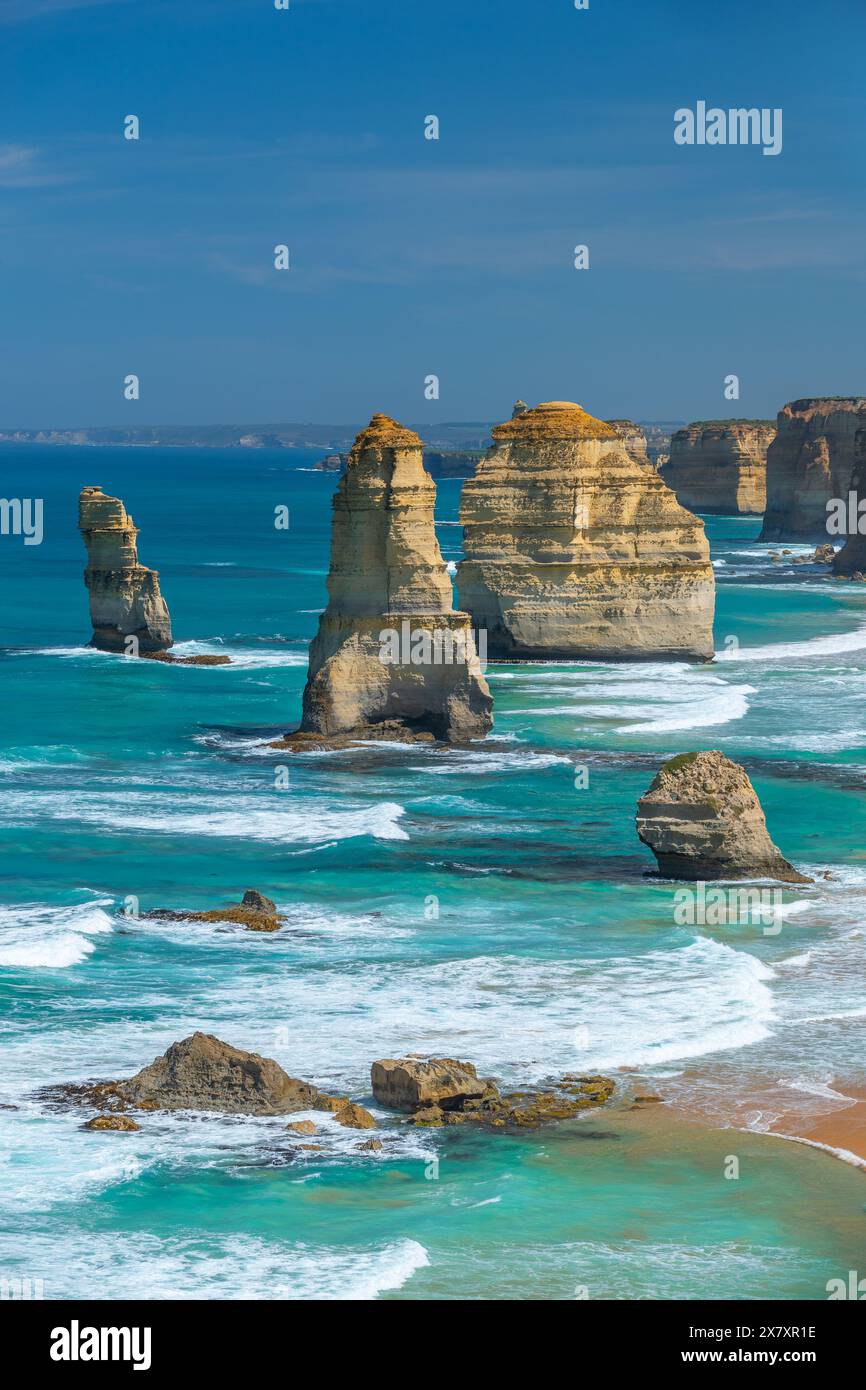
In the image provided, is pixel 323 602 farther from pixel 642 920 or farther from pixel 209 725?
pixel 642 920

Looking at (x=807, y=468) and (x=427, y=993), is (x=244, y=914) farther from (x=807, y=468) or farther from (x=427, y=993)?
(x=807, y=468)

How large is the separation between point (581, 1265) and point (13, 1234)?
18.6 ft

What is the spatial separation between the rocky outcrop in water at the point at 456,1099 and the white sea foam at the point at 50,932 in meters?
8.09

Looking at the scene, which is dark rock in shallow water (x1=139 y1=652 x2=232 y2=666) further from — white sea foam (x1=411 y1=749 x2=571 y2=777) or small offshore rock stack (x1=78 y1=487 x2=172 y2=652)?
white sea foam (x1=411 y1=749 x2=571 y2=777)

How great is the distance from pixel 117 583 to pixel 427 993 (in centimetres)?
3981

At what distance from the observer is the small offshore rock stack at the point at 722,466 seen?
6511 inches

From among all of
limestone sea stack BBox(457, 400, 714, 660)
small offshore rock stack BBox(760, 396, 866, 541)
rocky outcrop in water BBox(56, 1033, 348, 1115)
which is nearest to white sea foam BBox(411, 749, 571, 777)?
limestone sea stack BBox(457, 400, 714, 660)

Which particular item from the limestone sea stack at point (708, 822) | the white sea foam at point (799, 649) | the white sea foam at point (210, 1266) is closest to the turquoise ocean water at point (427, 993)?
the white sea foam at point (210, 1266)

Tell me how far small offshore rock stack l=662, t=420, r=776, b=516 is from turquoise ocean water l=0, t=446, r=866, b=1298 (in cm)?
11052

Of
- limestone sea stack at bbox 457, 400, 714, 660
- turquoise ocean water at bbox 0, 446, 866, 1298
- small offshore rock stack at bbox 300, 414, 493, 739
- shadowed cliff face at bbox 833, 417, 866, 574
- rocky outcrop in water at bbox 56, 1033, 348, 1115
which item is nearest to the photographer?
turquoise ocean water at bbox 0, 446, 866, 1298

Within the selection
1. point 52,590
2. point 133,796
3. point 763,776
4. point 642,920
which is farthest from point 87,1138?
point 52,590

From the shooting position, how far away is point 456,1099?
22.8 meters

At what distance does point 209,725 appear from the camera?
174 feet

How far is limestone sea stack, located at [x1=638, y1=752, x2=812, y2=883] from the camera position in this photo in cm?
3319
